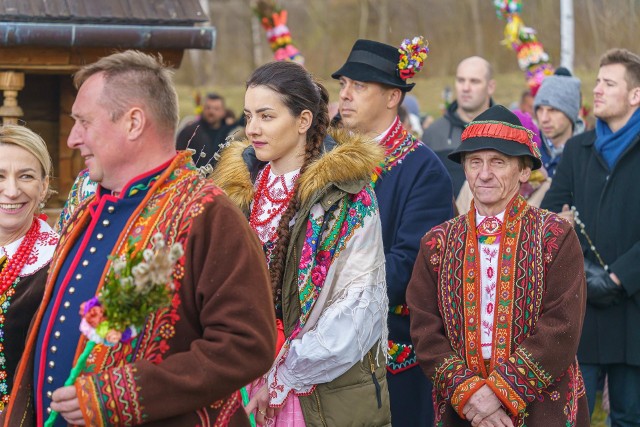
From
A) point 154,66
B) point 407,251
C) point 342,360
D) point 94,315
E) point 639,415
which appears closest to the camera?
point 94,315

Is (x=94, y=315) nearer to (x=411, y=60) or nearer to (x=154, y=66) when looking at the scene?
(x=154, y=66)

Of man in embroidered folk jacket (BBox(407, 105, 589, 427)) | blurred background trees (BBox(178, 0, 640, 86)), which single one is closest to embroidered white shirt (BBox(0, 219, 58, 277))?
man in embroidered folk jacket (BBox(407, 105, 589, 427))

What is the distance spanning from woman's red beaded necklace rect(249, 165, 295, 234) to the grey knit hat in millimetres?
3663

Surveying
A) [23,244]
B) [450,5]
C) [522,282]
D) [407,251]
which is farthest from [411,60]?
[450,5]

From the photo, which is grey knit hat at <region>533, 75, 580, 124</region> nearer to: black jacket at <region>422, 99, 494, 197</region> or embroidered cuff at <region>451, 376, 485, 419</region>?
black jacket at <region>422, 99, 494, 197</region>

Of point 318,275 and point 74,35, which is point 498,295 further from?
point 74,35

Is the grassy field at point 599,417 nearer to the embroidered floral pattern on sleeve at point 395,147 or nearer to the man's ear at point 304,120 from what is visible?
the embroidered floral pattern on sleeve at point 395,147

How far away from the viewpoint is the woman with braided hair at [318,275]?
160 inches

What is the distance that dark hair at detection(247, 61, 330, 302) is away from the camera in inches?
163

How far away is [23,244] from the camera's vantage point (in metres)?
4.05

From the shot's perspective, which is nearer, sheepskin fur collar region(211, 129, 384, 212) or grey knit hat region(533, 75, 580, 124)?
sheepskin fur collar region(211, 129, 384, 212)

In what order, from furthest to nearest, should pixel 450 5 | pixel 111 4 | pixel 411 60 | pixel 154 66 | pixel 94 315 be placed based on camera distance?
pixel 450 5, pixel 111 4, pixel 411 60, pixel 154 66, pixel 94 315

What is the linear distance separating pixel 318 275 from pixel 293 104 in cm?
72

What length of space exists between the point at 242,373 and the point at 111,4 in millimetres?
3793
